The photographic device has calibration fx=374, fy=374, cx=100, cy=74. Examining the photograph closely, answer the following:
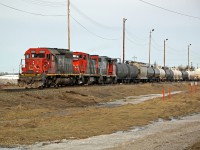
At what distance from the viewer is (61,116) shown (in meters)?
20.5

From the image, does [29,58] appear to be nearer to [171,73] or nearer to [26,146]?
[26,146]

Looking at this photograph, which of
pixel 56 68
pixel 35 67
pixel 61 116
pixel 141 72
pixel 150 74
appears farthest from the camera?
pixel 150 74

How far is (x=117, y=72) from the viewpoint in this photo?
5672 cm

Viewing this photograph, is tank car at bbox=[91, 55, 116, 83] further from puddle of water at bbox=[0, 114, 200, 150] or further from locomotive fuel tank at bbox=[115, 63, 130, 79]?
puddle of water at bbox=[0, 114, 200, 150]

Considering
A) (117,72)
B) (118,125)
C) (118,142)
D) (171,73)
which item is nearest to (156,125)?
(118,125)

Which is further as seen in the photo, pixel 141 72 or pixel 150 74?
pixel 150 74

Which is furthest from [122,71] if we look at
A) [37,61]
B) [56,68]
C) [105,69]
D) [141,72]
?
[37,61]

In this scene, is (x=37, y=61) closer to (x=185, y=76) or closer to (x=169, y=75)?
(x=169, y=75)

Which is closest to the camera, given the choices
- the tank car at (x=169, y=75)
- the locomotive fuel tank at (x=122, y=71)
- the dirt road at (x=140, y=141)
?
the dirt road at (x=140, y=141)

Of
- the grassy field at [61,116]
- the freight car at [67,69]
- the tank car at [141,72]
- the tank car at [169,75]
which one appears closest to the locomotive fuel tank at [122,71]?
the freight car at [67,69]

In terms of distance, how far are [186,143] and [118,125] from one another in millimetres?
5304

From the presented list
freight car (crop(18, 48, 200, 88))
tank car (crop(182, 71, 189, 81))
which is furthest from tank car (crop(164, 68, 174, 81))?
freight car (crop(18, 48, 200, 88))

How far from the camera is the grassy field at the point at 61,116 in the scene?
14.6 m

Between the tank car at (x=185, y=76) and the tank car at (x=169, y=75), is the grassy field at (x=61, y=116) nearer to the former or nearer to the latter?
the tank car at (x=169, y=75)
